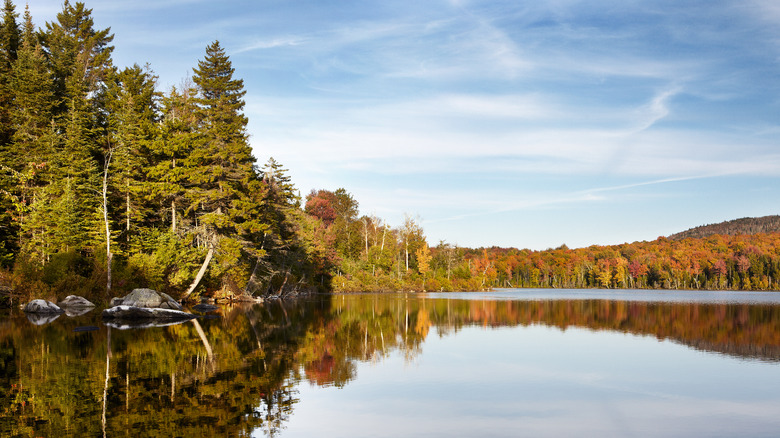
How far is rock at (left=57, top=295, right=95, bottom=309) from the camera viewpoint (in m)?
34.0

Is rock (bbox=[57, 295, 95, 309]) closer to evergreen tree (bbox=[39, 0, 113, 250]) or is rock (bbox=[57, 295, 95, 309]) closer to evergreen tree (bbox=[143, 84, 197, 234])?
evergreen tree (bbox=[39, 0, 113, 250])

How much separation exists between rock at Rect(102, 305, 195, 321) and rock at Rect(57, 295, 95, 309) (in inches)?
263

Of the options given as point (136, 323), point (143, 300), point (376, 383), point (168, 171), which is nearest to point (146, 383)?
point (376, 383)

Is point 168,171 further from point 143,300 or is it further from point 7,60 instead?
point 7,60

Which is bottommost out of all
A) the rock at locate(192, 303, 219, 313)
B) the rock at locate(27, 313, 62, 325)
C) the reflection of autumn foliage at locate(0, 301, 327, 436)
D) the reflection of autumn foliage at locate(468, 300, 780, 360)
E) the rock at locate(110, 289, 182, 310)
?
the reflection of autumn foliage at locate(468, 300, 780, 360)

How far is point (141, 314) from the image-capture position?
1163 inches

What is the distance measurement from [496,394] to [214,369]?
768 cm

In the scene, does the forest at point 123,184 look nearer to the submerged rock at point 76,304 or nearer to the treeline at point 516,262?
the submerged rock at point 76,304

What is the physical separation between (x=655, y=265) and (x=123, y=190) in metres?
139

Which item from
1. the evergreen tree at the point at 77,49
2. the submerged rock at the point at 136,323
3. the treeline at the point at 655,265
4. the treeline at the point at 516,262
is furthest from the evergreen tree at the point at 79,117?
the treeline at the point at 655,265

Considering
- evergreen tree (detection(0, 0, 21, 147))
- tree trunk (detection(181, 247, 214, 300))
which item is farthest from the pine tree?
evergreen tree (detection(0, 0, 21, 147))

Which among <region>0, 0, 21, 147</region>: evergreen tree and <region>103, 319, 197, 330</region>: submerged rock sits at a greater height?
<region>0, 0, 21, 147</region>: evergreen tree

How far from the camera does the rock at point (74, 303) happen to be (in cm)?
3403

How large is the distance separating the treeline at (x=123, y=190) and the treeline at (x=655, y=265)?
77608 millimetres
